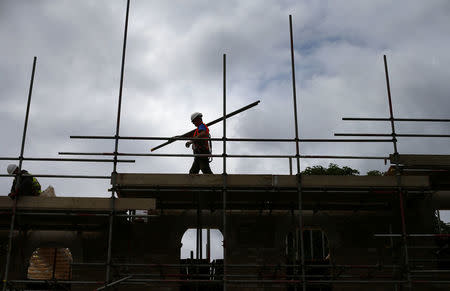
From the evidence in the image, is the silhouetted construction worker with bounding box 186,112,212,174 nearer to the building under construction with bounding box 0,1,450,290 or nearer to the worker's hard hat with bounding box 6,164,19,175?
the building under construction with bounding box 0,1,450,290

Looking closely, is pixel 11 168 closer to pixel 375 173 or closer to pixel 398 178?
pixel 398 178

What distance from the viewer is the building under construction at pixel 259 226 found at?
37.4 ft

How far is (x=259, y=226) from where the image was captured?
12.8 metres

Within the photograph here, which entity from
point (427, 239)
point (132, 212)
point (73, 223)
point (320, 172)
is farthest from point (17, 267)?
point (320, 172)

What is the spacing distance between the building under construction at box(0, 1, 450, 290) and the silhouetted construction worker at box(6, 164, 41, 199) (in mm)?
265

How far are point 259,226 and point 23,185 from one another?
539 cm

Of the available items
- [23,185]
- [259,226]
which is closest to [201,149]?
[259,226]

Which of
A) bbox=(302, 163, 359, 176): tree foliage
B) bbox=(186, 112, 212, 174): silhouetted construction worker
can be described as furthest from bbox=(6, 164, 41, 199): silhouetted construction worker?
bbox=(302, 163, 359, 176): tree foliage

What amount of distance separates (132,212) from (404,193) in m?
6.25

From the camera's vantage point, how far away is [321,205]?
12.7 meters

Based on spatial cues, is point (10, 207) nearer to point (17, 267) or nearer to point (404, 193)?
point (17, 267)

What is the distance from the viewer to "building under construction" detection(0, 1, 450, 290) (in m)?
11.4

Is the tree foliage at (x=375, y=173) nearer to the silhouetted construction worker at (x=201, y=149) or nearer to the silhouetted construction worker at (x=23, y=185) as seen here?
the silhouetted construction worker at (x=201, y=149)

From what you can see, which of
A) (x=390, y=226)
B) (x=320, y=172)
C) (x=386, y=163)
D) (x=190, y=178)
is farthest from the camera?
(x=320, y=172)
